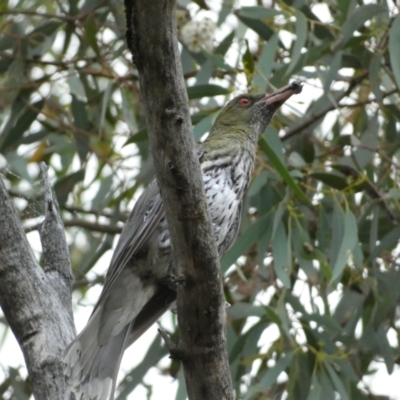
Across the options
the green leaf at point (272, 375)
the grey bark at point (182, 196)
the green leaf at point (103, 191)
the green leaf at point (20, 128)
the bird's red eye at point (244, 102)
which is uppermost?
the green leaf at point (20, 128)

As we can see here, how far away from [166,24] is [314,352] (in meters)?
2.45

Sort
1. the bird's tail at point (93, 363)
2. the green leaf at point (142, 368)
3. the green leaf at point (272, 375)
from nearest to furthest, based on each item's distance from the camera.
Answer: the bird's tail at point (93, 363)
the green leaf at point (272, 375)
the green leaf at point (142, 368)

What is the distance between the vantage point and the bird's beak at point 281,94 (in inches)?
178

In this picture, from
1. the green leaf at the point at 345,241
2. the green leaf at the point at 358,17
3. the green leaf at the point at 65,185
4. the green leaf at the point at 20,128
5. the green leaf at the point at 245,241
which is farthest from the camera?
the green leaf at the point at 65,185

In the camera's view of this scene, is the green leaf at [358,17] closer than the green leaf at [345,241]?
No

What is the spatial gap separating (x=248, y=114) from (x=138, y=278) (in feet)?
3.92

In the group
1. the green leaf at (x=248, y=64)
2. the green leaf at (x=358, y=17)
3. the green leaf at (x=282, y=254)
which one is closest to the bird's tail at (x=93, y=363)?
the green leaf at (x=282, y=254)

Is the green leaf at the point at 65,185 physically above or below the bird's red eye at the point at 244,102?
above

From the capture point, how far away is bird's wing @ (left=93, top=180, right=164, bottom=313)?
405 centimetres

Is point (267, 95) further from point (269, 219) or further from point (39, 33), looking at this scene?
point (39, 33)

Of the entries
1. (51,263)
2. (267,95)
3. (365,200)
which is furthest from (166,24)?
(365,200)

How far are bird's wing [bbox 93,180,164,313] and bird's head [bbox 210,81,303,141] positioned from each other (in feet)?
2.68

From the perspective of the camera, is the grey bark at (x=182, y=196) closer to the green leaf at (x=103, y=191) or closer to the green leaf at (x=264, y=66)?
the green leaf at (x=264, y=66)

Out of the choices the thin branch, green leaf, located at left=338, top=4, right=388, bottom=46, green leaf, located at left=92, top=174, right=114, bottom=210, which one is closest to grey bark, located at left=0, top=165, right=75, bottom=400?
the thin branch
